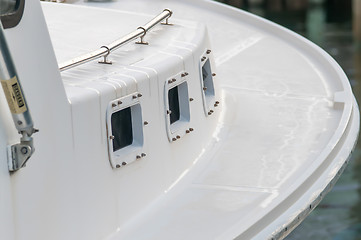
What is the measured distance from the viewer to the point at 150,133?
4.94 metres

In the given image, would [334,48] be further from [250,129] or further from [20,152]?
[20,152]

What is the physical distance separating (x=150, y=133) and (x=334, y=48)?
1538cm

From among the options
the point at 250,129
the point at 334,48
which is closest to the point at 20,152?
the point at 250,129

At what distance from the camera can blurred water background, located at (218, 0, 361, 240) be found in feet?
38.1

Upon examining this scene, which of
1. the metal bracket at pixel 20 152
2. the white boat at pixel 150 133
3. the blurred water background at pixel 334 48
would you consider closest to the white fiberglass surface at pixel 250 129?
the white boat at pixel 150 133

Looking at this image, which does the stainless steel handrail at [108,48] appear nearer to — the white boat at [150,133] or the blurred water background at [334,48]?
the white boat at [150,133]

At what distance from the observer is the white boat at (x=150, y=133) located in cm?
382

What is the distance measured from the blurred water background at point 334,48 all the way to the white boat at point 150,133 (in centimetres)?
428

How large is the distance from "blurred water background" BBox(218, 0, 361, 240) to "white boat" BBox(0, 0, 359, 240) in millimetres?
4278

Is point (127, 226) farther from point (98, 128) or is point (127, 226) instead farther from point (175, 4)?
point (175, 4)

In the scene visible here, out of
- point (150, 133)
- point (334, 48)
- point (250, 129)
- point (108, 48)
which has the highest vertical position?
point (108, 48)

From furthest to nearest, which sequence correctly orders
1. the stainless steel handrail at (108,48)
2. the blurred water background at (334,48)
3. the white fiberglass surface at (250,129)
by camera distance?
the blurred water background at (334,48) < the white fiberglass surface at (250,129) < the stainless steel handrail at (108,48)

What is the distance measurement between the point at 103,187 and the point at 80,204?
0.79ft

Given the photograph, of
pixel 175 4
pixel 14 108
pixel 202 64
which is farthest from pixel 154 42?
pixel 175 4
